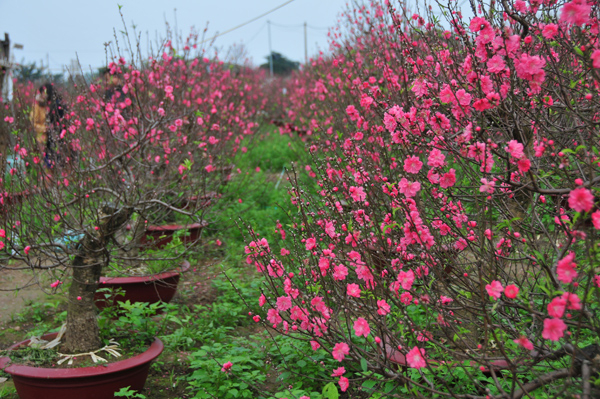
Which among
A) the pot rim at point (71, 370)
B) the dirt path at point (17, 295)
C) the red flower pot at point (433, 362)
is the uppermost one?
the red flower pot at point (433, 362)

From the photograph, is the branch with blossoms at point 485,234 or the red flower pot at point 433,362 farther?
the red flower pot at point 433,362

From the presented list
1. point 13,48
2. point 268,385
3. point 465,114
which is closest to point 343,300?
point 465,114

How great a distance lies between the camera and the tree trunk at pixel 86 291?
3.35 meters

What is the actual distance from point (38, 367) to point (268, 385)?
4.79ft

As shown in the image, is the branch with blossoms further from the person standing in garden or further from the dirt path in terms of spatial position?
the dirt path

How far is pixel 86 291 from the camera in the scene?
3.44 metres

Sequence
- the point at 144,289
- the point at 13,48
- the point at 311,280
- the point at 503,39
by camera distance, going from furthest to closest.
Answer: the point at 13,48 < the point at 144,289 < the point at 311,280 < the point at 503,39

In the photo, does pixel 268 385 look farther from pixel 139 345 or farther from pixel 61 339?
pixel 61 339

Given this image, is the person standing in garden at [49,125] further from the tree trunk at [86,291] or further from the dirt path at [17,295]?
the dirt path at [17,295]

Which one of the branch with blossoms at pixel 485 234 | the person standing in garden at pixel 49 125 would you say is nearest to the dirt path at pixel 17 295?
the person standing in garden at pixel 49 125

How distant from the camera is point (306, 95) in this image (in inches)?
461

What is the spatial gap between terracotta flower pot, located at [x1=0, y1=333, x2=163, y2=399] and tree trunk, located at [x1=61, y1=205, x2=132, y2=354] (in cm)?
35

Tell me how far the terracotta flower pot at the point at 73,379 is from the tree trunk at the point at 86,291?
347mm

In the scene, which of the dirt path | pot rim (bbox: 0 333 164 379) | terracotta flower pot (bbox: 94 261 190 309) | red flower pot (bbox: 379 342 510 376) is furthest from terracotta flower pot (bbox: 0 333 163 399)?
the dirt path
